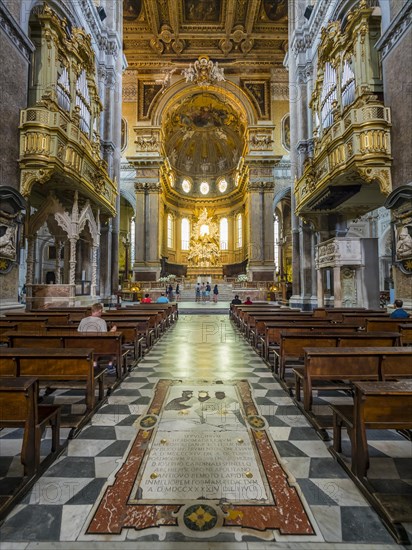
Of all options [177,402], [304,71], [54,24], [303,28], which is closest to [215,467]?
[177,402]

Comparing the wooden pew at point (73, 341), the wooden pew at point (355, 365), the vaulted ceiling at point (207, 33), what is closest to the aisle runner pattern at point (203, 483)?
the wooden pew at point (355, 365)

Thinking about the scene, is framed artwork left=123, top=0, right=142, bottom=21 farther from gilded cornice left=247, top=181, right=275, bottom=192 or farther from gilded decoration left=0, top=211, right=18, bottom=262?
gilded decoration left=0, top=211, right=18, bottom=262

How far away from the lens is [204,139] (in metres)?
33.5

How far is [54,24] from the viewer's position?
379 inches

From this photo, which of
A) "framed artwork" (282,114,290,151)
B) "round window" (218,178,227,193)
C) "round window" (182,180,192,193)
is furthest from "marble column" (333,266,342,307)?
"round window" (182,180,192,193)

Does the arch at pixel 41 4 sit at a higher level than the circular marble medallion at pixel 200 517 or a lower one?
higher

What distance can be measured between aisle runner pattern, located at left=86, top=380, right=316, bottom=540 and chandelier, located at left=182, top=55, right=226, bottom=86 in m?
28.1

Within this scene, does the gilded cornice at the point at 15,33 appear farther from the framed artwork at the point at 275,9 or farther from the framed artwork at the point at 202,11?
the framed artwork at the point at 275,9

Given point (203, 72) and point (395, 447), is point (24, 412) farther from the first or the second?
point (203, 72)

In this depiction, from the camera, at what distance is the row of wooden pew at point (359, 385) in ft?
7.39

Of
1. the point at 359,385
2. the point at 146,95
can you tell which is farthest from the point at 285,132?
the point at 359,385

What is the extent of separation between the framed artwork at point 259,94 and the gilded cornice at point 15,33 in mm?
21750

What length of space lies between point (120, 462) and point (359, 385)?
1980 mm

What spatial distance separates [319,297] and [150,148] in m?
20.1
